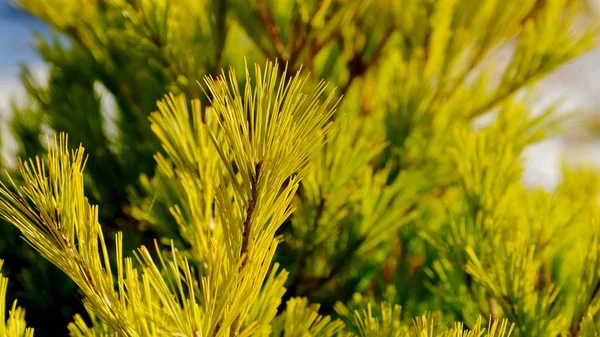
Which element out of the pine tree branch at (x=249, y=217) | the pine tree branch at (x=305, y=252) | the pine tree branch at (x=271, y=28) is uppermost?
the pine tree branch at (x=271, y=28)

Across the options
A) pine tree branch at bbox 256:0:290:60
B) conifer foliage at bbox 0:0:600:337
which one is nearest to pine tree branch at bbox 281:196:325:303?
conifer foliage at bbox 0:0:600:337

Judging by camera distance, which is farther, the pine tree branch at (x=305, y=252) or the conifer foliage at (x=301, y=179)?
the pine tree branch at (x=305, y=252)

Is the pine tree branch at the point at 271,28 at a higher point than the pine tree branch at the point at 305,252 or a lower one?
higher

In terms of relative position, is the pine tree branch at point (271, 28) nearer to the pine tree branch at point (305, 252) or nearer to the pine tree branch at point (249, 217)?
the pine tree branch at point (305, 252)

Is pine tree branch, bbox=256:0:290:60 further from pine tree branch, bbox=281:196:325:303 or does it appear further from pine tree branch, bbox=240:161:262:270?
pine tree branch, bbox=240:161:262:270

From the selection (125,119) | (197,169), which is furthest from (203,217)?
(125,119)

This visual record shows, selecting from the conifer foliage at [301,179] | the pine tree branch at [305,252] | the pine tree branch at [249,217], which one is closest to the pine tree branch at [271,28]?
the conifer foliage at [301,179]

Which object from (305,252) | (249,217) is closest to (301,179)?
(249,217)

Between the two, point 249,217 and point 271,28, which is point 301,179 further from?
point 271,28
